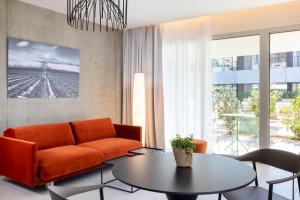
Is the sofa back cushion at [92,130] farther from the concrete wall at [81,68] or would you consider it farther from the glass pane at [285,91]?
the glass pane at [285,91]

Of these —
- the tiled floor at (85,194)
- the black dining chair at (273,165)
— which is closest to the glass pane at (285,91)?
the tiled floor at (85,194)

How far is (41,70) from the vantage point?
13.5ft

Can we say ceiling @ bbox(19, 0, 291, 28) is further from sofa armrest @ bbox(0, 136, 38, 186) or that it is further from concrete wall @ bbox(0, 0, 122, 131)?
sofa armrest @ bbox(0, 136, 38, 186)

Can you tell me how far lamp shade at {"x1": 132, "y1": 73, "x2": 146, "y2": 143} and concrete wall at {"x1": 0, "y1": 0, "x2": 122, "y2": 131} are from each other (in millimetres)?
616

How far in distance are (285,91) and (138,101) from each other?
2601 mm

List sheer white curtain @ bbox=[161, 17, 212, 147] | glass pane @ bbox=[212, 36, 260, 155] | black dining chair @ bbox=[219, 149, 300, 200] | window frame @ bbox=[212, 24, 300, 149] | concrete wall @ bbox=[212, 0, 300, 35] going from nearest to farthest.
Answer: black dining chair @ bbox=[219, 149, 300, 200]
concrete wall @ bbox=[212, 0, 300, 35]
window frame @ bbox=[212, 24, 300, 149]
glass pane @ bbox=[212, 36, 260, 155]
sheer white curtain @ bbox=[161, 17, 212, 147]

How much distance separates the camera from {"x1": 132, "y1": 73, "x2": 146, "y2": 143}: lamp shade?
16.9 feet

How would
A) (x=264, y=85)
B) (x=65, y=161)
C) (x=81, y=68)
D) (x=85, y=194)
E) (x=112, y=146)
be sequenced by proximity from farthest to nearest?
1. (x=81, y=68)
2. (x=264, y=85)
3. (x=112, y=146)
4. (x=65, y=161)
5. (x=85, y=194)

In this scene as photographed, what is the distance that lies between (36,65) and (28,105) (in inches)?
24.5

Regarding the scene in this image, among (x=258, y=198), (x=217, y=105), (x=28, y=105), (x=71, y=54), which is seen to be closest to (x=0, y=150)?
(x=28, y=105)

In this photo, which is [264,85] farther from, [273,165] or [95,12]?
[95,12]

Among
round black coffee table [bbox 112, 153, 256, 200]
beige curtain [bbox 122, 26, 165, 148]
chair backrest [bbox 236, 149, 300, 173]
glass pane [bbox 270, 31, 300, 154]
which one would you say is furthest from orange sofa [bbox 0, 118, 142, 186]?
glass pane [bbox 270, 31, 300, 154]

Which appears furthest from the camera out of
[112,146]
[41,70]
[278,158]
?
[41,70]

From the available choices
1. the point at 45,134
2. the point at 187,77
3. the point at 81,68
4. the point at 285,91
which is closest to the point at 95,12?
the point at 45,134
